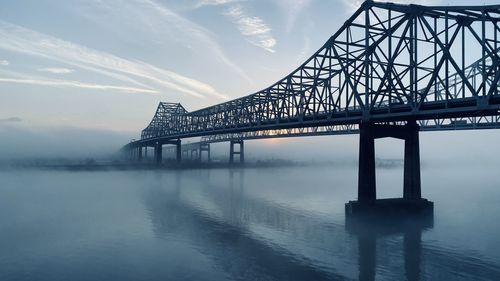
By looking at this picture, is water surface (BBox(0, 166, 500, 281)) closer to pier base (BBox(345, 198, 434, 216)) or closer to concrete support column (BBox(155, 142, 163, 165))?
pier base (BBox(345, 198, 434, 216))

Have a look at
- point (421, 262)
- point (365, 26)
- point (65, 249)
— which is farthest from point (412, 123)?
point (65, 249)

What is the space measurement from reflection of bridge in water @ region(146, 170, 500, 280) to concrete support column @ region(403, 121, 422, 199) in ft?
9.67

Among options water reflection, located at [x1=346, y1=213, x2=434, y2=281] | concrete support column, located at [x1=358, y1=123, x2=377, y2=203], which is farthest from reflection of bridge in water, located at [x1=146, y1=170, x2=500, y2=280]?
concrete support column, located at [x1=358, y1=123, x2=377, y2=203]

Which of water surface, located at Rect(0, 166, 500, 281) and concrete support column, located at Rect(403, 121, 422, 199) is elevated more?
concrete support column, located at Rect(403, 121, 422, 199)

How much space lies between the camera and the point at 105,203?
49781 mm

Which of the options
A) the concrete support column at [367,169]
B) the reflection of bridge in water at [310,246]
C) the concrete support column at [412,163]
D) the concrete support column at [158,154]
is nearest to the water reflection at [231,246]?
the reflection of bridge in water at [310,246]

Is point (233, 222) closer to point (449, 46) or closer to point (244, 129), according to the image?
point (449, 46)

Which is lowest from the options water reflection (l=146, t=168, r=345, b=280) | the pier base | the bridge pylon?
water reflection (l=146, t=168, r=345, b=280)

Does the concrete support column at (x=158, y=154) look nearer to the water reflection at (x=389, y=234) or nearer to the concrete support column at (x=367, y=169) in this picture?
the concrete support column at (x=367, y=169)

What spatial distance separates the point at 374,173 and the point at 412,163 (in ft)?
15.7

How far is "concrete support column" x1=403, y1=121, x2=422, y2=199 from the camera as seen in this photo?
39938 mm

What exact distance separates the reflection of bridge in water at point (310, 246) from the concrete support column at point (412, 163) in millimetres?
2948

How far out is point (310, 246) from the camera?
2809cm

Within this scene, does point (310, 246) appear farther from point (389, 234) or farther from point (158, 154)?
point (158, 154)
